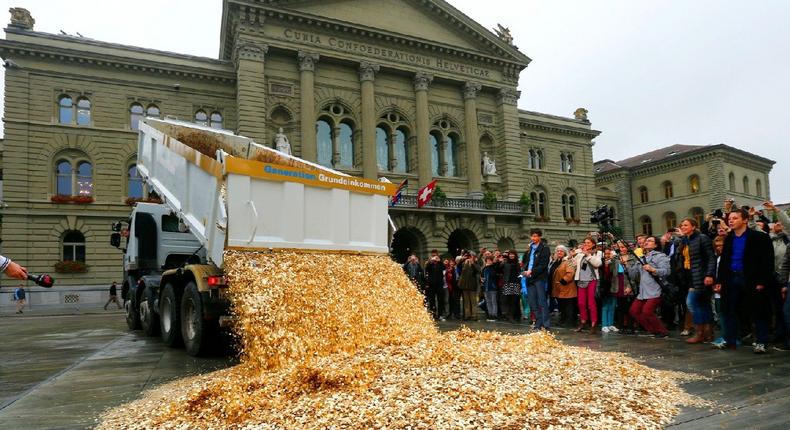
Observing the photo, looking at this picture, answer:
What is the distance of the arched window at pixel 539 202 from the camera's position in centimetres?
4245

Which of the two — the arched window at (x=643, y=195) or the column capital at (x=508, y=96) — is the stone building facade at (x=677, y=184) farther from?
the column capital at (x=508, y=96)

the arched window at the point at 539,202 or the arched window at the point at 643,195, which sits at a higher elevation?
the arched window at the point at 643,195

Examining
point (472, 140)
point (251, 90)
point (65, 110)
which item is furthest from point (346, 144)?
point (65, 110)

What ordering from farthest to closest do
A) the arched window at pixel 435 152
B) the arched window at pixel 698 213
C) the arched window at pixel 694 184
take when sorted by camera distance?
the arched window at pixel 694 184 → the arched window at pixel 698 213 → the arched window at pixel 435 152

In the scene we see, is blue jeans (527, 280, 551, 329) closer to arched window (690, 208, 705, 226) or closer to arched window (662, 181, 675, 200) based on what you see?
arched window (690, 208, 705, 226)

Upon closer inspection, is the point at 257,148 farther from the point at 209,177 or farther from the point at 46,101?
the point at 46,101

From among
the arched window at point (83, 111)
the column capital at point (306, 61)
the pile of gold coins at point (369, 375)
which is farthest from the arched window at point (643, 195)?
the pile of gold coins at point (369, 375)

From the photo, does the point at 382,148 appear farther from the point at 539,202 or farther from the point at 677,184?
the point at 677,184

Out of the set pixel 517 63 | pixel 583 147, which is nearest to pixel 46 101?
pixel 517 63

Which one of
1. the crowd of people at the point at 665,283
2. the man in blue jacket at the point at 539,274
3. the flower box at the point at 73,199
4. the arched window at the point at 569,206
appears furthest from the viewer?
the arched window at the point at 569,206

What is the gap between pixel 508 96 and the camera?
38312 millimetres

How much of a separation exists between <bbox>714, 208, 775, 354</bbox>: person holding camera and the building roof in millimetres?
51654

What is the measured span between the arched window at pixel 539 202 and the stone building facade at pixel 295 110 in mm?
1295

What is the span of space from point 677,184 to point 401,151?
35758mm
